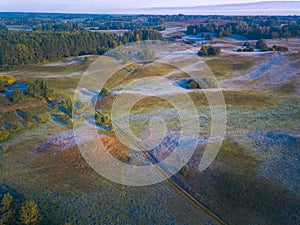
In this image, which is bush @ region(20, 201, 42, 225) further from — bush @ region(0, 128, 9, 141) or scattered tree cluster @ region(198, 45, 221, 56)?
scattered tree cluster @ region(198, 45, 221, 56)

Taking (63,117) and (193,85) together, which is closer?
(63,117)

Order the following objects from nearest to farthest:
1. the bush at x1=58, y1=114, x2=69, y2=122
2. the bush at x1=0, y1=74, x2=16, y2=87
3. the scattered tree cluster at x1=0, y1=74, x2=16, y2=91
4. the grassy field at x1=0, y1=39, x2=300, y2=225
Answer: the grassy field at x1=0, y1=39, x2=300, y2=225 → the bush at x1=58, y1=114, x2=69, y2=122 → the scattered tree cluster at x1=0, y1=74, x2=16, y2=91 → the bush at x1=0, y1=74, x2=16, y2=87

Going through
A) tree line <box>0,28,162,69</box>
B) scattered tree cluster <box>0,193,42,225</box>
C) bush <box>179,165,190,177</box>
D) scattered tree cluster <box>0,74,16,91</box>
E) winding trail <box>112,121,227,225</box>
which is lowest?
winding trail <box>112,121,227,225</box>

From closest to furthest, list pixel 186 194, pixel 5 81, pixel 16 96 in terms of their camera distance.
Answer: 1. pixel 186 194
2. pixel 16 96
3. pixel 5 81

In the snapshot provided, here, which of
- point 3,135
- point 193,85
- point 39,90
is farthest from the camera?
point 193,85

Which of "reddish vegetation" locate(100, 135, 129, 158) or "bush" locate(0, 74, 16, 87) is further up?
"bush" locate(0, 74, 16, 87)

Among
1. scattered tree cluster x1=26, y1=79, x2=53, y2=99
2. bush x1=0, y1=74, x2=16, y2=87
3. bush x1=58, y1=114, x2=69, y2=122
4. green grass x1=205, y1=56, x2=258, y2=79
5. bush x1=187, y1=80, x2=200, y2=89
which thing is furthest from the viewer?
green grass x1=205, y1=56, x2=258, y2=79

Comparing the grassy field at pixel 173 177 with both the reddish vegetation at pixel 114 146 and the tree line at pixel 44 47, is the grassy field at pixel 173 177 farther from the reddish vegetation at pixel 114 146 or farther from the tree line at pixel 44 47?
the tree line at pixel 44 47

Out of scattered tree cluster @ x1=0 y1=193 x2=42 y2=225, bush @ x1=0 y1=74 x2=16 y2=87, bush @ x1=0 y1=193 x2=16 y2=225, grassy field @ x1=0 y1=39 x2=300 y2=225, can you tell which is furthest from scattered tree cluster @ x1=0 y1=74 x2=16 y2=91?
scattered tree cluster @ x1=0 y1=193 x2=42 y2=225

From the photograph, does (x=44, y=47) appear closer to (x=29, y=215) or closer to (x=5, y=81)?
(x=5, y=81)

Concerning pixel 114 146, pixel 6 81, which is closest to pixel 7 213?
pixel 114 146

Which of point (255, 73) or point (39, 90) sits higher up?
point (255, 73)

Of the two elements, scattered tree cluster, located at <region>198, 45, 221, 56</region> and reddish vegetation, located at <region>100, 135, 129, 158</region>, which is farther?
scattered tree cluster, located at <region>198, 45, 221, 56</region>
